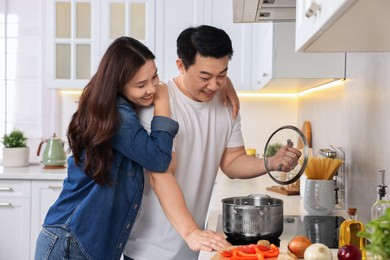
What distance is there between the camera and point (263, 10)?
2.22 meters

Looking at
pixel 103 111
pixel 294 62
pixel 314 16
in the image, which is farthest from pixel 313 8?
pixel 294 62

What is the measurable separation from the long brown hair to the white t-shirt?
0.16 meters

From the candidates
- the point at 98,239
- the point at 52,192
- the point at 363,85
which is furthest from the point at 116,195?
the point at 52,192

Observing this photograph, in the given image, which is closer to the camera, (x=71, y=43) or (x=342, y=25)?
(x=342, y=25)

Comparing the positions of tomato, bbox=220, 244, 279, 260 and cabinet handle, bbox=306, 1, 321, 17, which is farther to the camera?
tomato, bbox=220, 244, 279, 260

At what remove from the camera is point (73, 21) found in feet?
13.1

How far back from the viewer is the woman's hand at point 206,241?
163cm

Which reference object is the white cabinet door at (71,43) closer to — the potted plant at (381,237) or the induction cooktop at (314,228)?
the induction cooktop at (314,228)

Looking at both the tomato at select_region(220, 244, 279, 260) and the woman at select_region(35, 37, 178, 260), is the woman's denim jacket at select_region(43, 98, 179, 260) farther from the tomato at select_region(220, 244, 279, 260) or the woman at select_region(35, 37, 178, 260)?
the tomato at select_region(220, 244, 279, 260)

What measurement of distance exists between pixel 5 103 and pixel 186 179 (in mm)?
2849

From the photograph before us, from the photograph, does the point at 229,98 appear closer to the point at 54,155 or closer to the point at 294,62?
the point at 294,62

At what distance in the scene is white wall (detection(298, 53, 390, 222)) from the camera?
182cm

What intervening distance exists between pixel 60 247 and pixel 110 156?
321 mm

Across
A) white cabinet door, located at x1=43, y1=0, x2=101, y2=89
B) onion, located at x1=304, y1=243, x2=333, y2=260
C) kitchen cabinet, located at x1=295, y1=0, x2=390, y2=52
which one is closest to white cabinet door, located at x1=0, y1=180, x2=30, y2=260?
white cabinet door, located at x1=43, y1=0, x2=101, y2=89
